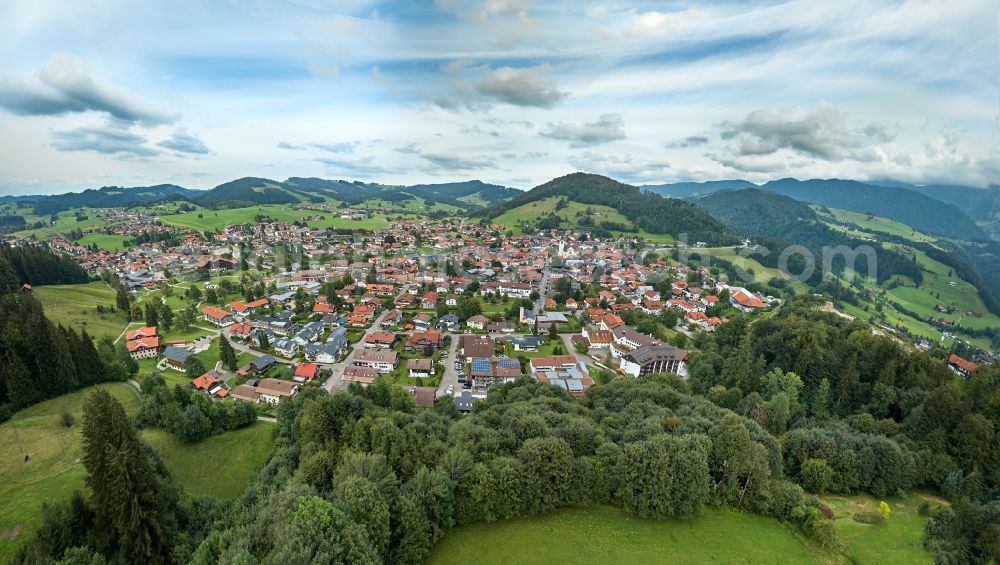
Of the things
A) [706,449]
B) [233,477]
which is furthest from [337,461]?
[706,449]

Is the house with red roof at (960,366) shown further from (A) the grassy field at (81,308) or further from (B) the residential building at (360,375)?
(A) the grassy field at (81,308)

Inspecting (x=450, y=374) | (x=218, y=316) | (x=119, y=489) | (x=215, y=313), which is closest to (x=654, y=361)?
(x=450, y=374)

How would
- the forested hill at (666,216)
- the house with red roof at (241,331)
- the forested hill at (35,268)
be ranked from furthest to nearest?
1. the forested hill at (666,216)
2. the forested hill at (35,268)
3. the house with red roof at (241,331)

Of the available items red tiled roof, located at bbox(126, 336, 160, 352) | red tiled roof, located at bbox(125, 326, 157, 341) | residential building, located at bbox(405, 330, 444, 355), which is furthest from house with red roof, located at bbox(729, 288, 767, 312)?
red tiled roof, located at bbox(125, 326, 157, 341)

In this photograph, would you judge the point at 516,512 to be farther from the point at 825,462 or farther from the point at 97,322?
the point at 97,322

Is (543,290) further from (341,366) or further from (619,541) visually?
(619,541)

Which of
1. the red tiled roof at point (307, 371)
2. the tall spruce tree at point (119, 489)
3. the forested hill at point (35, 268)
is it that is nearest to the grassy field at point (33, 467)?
the tall spruce tree at point (119, 489)
